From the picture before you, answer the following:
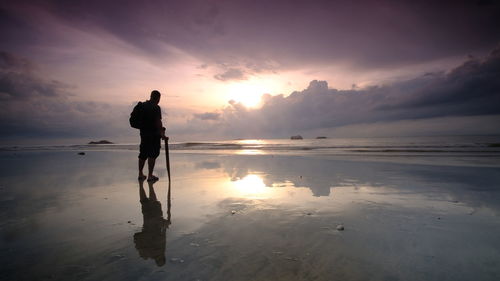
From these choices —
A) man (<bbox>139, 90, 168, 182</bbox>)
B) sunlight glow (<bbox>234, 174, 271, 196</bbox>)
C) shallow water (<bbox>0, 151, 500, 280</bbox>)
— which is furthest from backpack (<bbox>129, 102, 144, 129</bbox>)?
sunlight glow (<bbox>234, 174, 271, 196</bbox>)

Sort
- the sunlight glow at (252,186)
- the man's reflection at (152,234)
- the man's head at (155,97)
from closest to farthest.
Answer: the man's reflection at (152,234)
the sunlight glow at (252,186)
the man's head at (155,97)

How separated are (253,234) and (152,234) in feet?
4.08

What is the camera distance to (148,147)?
313 inches

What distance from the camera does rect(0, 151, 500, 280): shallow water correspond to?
221 cm

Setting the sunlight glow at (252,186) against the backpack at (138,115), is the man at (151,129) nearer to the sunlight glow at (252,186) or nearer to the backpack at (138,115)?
the backpack at (138,115)

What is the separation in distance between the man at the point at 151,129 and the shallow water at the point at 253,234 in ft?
7.09

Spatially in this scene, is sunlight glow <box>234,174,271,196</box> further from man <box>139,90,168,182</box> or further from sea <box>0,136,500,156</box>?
sea <box>0,136,500,156</box>

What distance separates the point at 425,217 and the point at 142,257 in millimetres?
3869

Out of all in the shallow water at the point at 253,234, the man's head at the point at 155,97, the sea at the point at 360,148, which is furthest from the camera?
the sea at the point at 360,148

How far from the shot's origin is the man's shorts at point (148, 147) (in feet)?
25.8

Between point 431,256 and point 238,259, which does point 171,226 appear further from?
point 431,256

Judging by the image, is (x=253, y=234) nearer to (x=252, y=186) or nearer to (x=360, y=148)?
(x=252, y=186)

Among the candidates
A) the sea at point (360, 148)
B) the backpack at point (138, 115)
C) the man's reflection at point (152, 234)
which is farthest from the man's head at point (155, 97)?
the sea at point (360, 148)

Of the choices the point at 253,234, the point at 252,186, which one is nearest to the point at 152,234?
the point at 253,234
